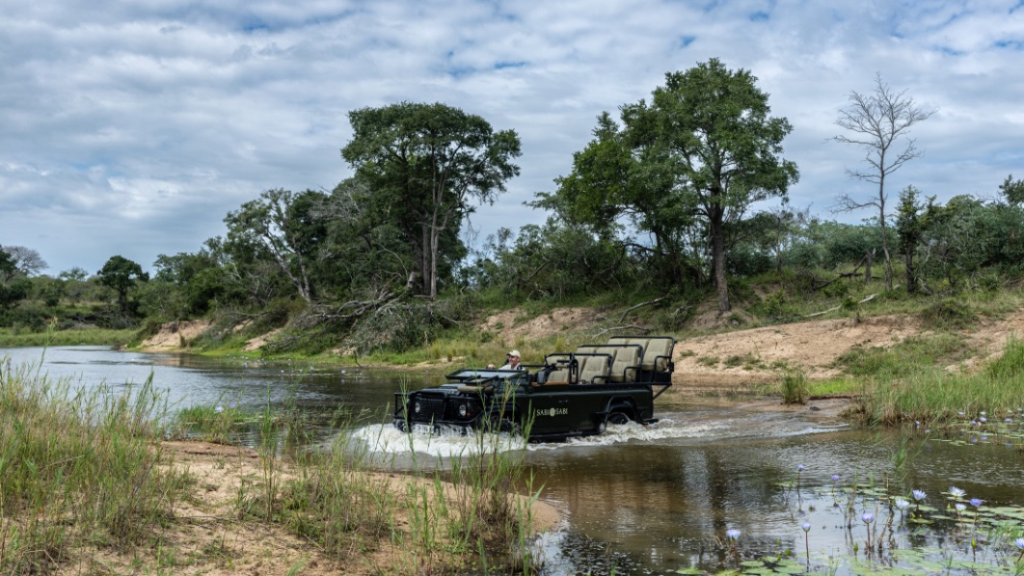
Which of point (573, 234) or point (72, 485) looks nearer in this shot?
point (72, 485)

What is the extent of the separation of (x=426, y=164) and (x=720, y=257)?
17.8m

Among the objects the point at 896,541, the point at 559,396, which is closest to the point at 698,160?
the point at 559,396

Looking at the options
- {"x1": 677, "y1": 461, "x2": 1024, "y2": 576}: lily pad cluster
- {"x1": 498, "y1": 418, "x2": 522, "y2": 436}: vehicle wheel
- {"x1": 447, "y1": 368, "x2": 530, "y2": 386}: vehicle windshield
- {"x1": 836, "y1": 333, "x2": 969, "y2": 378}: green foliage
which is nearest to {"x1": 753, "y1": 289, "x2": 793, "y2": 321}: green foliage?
{"x1": 836, "y1": 333, "x2": 969, "y2": 378}: green foliage

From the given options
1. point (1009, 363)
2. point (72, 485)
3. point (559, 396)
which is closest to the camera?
point (72, 485)

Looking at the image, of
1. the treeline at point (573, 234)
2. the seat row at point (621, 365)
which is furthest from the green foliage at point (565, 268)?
the seat row at point (621, 365)

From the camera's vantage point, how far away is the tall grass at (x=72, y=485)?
480 centimetres

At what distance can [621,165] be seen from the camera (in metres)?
32.4

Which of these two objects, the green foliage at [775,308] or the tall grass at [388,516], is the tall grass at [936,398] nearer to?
the tall grass at [388,516]

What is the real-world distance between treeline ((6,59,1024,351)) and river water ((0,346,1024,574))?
18399mm

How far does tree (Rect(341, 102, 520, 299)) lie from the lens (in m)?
40.2

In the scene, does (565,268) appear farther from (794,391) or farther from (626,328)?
(794,391)

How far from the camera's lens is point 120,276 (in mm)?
69625

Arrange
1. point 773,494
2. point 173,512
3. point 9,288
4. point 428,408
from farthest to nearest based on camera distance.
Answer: point 9,288
point 428,408
point 773,494
point 173,512

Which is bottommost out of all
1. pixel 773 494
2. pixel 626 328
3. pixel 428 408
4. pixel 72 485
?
pixel 773 494
